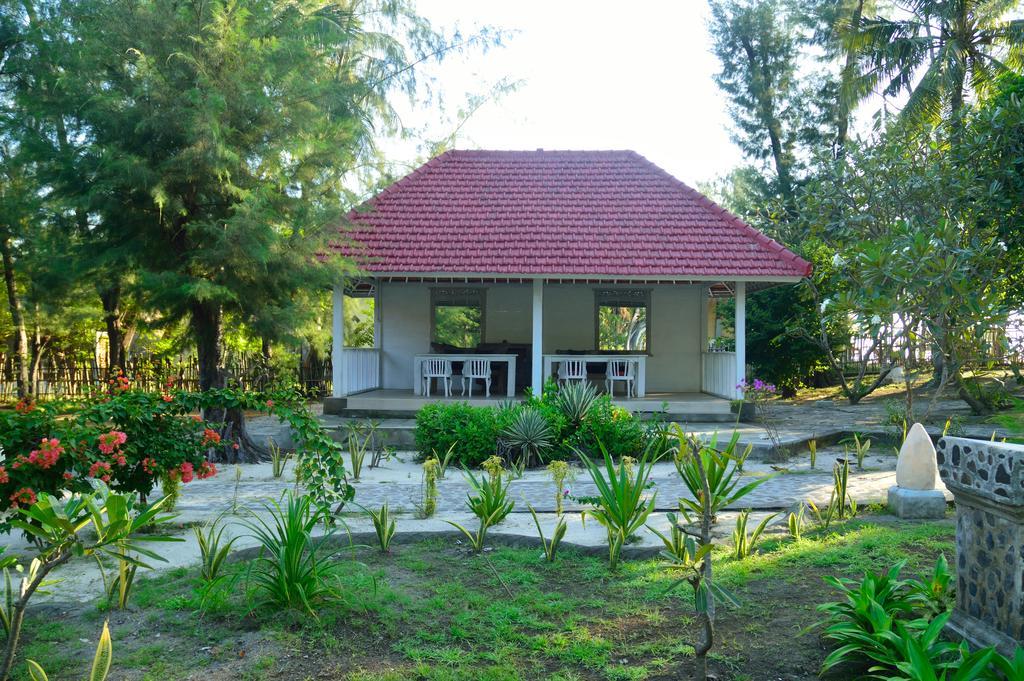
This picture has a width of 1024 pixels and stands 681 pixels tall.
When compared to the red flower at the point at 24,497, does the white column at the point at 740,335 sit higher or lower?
higher

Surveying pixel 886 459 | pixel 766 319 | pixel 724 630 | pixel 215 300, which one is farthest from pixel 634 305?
pixel 724 630

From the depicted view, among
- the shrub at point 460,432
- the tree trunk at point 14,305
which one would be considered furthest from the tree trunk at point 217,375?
the tree trunk at point 14,305

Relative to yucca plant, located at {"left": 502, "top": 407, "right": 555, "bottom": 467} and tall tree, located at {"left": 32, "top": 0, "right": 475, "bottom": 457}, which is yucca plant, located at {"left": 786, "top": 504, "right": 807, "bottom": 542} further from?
tall tree, located at {"left": 32, "top": 0, "right": 475, "bottom": 457}

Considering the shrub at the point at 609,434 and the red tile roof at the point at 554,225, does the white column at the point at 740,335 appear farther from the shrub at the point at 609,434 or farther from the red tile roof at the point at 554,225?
the shrub at the point at 609,434

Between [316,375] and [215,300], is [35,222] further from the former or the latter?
[316,375]

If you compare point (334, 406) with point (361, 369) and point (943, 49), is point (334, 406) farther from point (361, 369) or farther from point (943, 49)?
point (943, 49)

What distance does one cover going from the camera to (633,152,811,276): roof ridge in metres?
14.1

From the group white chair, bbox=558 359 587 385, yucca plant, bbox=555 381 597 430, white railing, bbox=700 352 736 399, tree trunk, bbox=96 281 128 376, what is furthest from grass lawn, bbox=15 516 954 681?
tree trunk, bbox=96 281 128 376

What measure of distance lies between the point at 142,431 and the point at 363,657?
326 centimetres

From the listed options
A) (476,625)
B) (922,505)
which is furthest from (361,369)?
(476,625)

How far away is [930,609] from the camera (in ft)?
13.0

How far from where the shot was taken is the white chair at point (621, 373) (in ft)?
46.1

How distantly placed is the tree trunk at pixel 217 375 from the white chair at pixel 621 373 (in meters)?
6.06

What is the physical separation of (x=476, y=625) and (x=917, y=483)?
450 centimetres
